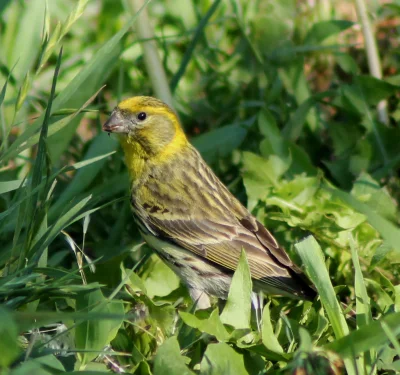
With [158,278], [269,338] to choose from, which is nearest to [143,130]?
[158,278]

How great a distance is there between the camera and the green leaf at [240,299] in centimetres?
297

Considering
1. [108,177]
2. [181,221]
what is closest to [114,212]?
[108,177]

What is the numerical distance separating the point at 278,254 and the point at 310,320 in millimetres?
491

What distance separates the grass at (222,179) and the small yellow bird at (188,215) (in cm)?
10

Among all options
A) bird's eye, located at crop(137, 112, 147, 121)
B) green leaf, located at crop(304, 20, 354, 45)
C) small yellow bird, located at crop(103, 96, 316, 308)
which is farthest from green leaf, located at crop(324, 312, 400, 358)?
green leaf, located at crop(304, 20, 354, 45)

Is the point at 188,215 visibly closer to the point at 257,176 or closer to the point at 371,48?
the point at 257,176

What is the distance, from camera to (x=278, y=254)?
369 centimetres

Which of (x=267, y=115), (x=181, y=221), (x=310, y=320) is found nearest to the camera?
(x=310, y=320)

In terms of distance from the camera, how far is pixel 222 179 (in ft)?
15.1

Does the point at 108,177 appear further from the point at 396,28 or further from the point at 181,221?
the point at 396,28

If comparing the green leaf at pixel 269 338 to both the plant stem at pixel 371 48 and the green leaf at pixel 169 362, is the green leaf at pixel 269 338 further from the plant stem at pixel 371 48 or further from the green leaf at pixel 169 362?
A: the plant stem at pixel 371 48

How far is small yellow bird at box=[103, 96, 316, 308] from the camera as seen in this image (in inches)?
145

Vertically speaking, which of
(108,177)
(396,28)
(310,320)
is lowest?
(310,320)

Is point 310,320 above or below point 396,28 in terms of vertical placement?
below
